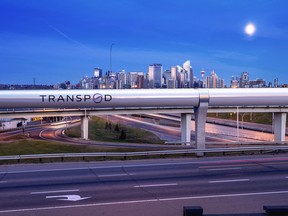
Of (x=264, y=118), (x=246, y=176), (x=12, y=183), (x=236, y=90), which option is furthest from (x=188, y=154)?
(x=264, y=118)

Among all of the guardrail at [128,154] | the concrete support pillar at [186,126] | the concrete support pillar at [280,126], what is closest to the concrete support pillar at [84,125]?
the concrete support pillar at [186,126]

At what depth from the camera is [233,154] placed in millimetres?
25594

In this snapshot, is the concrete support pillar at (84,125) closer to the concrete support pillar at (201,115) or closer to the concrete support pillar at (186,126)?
the concrete support pillar at (186,126)

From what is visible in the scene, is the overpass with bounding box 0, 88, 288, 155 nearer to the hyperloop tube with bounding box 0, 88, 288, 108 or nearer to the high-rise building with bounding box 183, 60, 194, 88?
the hyperloop tube with bounding box 0, 88, 288, 108

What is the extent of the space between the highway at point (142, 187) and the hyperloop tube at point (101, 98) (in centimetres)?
423

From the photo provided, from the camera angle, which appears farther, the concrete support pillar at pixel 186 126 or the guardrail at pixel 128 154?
the concrete support pillar at pixel 186 126

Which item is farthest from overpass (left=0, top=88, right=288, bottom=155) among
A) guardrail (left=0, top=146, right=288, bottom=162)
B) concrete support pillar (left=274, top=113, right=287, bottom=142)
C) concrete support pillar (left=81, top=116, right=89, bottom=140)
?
concrete support pillar (left=81, top=116, right=89, bottom=140)

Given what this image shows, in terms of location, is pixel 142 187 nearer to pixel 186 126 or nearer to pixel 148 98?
pixel 148 98

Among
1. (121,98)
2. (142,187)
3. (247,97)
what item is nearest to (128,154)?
(121,98)

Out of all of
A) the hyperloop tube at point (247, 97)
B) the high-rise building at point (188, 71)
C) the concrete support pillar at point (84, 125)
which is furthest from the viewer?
the concrete support pillar at point (84, 125)

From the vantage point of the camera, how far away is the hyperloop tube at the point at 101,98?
23.7 metres

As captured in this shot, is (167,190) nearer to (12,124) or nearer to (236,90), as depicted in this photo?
(236,90)

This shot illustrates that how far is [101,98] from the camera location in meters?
24.3

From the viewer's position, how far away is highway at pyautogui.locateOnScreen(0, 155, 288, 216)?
12.1 m
